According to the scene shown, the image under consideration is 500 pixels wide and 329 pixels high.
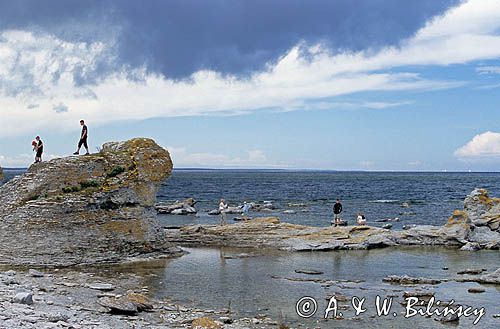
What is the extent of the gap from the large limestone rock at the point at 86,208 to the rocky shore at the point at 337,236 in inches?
217

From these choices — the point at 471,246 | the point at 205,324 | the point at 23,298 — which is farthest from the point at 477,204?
the point at 23,298

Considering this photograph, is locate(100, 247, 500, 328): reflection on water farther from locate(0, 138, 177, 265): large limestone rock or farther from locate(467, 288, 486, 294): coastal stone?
locate(0, 138, 177, 265): large limestone rock

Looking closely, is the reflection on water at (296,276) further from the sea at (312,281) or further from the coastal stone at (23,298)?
the coastal stone at (23,298)

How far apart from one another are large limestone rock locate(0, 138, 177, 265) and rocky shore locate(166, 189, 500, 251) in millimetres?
5500

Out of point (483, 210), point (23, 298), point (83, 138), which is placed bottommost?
point (23, 298)

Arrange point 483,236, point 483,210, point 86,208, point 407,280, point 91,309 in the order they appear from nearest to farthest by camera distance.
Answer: point 91,309
point 407,280
point 86,208
point 483,236
point 483,210

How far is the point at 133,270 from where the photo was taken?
27234 mm

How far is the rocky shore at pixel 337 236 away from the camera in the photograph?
35406 mm

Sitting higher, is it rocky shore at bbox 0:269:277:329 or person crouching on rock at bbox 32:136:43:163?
person crouching on rock at bbox 32:136:43:163

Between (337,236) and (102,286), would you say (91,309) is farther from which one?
(337,236)

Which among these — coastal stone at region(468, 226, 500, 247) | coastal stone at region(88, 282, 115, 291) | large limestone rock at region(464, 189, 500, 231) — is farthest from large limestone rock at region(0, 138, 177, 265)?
large limestone rock at region(464, 189, 500, 231)

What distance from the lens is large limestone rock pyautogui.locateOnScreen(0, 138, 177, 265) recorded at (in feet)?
91.6

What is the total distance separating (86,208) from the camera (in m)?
29.3

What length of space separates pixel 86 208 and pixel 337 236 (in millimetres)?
14833
